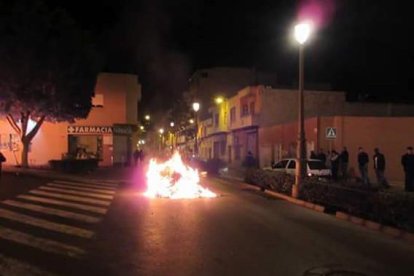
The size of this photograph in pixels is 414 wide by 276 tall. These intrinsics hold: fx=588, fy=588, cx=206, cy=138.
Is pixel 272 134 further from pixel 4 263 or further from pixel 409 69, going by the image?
pixel 4 263

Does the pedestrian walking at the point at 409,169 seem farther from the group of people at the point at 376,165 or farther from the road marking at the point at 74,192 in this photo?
the road marking at the point at 74,192

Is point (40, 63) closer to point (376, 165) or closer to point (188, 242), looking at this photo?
point (376, 165)

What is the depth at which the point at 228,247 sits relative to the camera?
1000cm

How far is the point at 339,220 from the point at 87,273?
7.70 meters

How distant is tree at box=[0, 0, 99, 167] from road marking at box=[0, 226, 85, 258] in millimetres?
24068

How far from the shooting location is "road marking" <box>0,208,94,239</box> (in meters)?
11.4

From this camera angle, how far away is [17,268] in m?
8.19

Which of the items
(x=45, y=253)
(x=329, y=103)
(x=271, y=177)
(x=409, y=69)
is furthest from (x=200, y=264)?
(x=409, y=69)

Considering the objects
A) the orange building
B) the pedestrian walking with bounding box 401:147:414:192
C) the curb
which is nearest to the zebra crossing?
the curb

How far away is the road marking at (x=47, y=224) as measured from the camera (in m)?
11.4

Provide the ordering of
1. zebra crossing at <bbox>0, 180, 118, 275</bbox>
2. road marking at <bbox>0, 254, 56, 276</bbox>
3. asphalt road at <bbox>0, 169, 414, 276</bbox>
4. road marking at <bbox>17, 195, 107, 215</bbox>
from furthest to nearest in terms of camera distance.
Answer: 1. road marking at <bbox>17, 195, 107, 215</bbox>
2. zebra crossing at <bbox>0, 180, 118, 275</bbox>
3. asphalt road at <bbox>0, 169, 414, 276</bbox>
4. road marking at <bbox>0, 254, 56, 276</bbox>

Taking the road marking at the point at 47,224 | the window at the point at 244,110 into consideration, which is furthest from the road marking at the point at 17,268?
the window at the point at 244,110

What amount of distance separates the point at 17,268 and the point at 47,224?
4.33 metres

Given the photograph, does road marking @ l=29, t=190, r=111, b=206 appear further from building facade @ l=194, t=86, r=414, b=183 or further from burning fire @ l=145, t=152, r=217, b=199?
building facade @ l=194, t=86, r=414, b=183
